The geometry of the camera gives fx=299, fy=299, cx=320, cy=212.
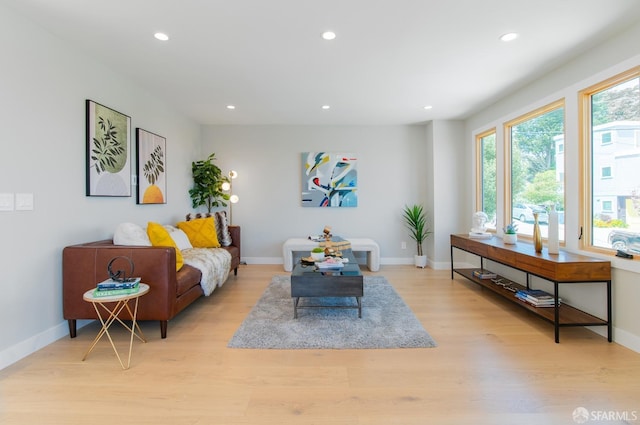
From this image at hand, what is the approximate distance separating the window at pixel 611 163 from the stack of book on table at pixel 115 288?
12.5ft

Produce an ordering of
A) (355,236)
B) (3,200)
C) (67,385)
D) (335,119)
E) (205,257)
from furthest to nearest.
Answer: (355,236), (335,119), (205,257), (3,200), (67,385)

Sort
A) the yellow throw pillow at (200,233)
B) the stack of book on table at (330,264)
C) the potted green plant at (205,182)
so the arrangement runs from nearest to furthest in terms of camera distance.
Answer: the stack of book on table at (330,264)
the yellow throw pillow at (200,233)
the potted green plant at (205,182)

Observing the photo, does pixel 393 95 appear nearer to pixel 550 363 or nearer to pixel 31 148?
pixel 550 363

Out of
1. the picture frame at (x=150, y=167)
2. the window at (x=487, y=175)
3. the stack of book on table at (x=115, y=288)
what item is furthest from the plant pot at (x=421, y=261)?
the stack of book on table at (x=115, y=288)

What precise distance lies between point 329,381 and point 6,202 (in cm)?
253

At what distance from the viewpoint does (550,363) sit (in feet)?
6.86

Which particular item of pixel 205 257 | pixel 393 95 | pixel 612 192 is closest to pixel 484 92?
pixel 393 95

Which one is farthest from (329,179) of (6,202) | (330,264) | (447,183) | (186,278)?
(6,202)

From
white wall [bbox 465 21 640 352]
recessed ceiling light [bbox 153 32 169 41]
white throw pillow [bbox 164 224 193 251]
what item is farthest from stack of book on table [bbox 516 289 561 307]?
recessed ceiling light [bbox 153 32 169 41]

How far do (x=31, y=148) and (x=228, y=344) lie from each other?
212 centimetres

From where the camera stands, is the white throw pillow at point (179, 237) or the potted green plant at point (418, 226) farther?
the potted green plant at point (418, 226)

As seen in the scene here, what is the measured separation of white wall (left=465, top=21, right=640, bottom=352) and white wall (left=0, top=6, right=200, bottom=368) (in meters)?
4.54

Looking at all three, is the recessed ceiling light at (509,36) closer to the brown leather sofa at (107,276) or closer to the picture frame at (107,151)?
the brown leather sofa at (107,276)

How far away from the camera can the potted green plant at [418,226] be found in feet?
17.0
